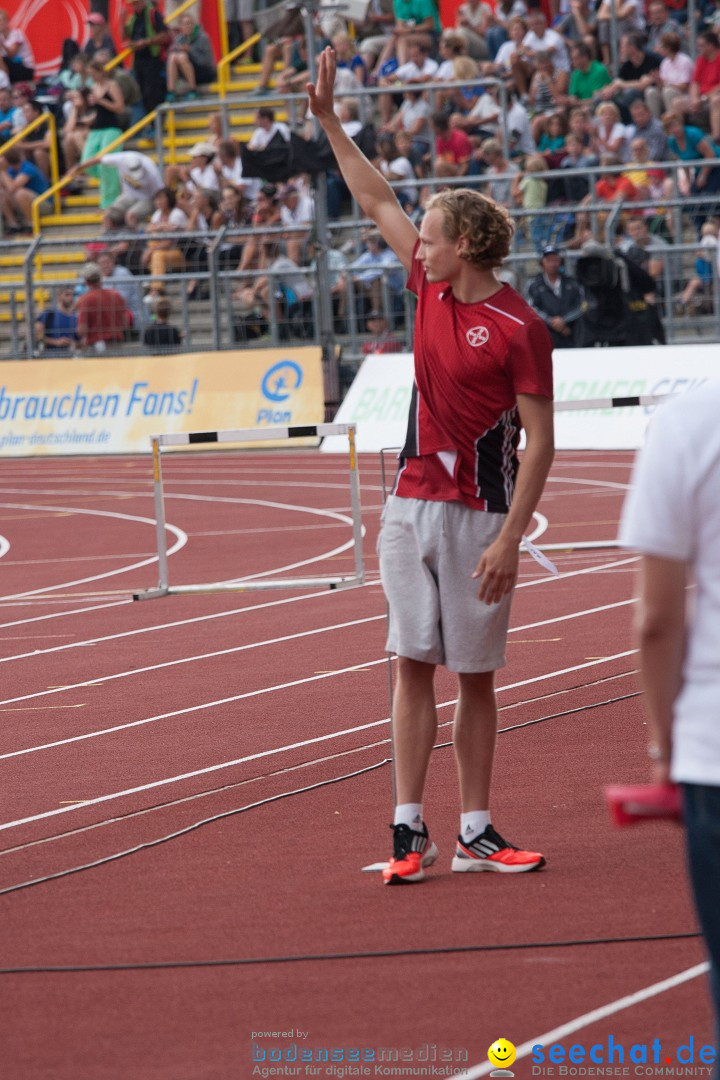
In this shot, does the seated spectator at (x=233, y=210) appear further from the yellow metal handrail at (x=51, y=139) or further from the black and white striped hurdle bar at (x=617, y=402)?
the black and white striped hurdle bar at (x=617, y=402)

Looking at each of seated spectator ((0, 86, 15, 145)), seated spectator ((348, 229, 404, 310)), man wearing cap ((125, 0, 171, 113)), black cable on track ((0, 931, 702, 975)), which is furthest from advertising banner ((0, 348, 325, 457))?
black cable on track ((0, 931, 702, 975))

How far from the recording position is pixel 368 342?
1051 inches

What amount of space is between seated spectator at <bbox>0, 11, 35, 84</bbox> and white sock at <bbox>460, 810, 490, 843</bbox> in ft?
108

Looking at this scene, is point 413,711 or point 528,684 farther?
point 528,684

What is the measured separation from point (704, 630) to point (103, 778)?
5.14 metres

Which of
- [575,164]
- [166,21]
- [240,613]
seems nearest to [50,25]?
[166,21]

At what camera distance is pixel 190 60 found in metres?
34.0

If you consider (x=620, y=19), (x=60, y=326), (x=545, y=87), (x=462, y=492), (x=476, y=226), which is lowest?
(x=60, y=326)

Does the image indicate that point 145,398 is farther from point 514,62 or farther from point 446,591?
point 446,591

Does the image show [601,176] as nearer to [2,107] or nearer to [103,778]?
[2,107]

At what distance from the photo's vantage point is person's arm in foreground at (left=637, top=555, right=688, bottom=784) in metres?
3.12

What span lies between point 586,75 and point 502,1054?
2509 cm

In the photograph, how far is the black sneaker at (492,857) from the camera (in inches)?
241

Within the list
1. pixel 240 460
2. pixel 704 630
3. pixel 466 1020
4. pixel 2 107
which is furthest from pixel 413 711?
pixel 2 107
